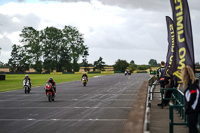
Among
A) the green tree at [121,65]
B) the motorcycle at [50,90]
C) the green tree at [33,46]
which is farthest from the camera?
the green tree at [121,65]

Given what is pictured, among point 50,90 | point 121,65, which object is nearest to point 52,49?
point 121,65

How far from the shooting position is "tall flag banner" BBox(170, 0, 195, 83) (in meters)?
10.8

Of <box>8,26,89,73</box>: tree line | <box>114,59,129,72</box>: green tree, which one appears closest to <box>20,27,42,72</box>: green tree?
<box>8,26,89,73</box>: tree line

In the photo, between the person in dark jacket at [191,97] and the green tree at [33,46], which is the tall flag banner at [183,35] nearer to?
the person in dark jacket at [191,97]

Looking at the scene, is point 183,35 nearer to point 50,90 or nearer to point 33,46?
point 50,90

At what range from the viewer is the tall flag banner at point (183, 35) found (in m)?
10.8

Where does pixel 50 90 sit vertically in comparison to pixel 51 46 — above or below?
below

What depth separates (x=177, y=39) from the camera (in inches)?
436

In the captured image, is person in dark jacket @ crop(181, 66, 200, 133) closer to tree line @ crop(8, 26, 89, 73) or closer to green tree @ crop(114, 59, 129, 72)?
tree line @ crop(8, 26, 89, 73)

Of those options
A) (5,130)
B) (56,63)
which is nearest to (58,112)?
(5,130)

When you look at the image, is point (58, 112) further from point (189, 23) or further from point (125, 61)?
point (125, 61)

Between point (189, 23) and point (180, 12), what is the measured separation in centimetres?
53

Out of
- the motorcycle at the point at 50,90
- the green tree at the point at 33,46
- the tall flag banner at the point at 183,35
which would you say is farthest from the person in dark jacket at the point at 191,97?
the green tree at the point at 33,46

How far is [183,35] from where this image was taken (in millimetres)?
10812
